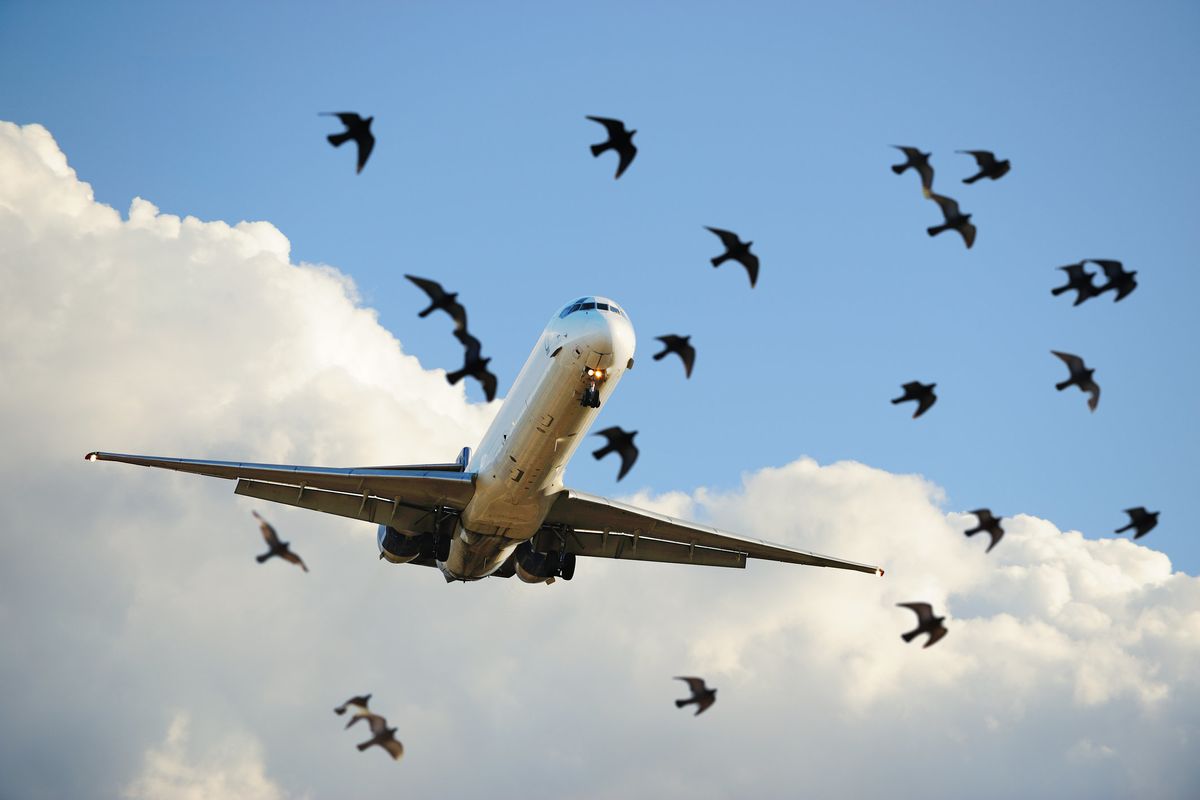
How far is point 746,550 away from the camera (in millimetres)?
55312

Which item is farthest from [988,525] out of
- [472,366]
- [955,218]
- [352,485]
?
[352,485]

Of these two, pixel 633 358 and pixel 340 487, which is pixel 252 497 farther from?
pixel 633 358

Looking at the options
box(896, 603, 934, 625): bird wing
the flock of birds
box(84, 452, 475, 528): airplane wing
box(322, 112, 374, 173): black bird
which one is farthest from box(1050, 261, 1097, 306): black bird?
box(84, 452, 475, 528): airplane wing

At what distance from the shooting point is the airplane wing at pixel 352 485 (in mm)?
47531

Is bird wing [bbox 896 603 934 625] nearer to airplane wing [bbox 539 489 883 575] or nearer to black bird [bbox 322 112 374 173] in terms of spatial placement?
black bird [bbox 322 112 374 173]

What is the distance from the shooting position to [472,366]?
89.9 ft

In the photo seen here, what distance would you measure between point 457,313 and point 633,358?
16689mm

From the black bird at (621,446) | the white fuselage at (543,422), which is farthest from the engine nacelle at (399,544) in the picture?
the black bird at (621,446)

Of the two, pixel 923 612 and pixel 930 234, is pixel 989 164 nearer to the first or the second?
pixel 930 234

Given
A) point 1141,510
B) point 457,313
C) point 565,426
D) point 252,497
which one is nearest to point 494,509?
point 565,426

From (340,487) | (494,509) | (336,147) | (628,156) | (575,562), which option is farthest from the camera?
(575,562)

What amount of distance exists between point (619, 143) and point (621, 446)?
761cm

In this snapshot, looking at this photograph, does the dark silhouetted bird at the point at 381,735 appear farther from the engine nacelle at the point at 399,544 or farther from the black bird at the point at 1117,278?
the engine nacelle at the point at 399,544

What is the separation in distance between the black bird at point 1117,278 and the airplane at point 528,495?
1787 centimetres
